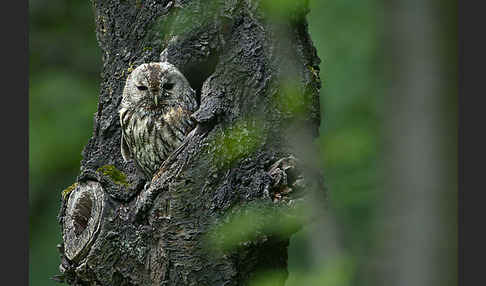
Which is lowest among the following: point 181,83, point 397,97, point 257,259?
point 257,259

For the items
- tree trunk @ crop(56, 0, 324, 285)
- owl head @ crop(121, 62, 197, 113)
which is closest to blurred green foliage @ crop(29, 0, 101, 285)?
owl head @ crop(121, 62, 197, 113)

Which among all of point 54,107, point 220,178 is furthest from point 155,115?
point 54,107

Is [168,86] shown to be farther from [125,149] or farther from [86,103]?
[86,103]

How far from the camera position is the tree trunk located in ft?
13.2

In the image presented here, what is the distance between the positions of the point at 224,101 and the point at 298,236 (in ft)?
15.2

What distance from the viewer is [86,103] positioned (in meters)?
7.19

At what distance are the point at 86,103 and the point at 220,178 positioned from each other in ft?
11.2

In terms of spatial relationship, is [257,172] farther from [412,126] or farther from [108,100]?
[108,100]

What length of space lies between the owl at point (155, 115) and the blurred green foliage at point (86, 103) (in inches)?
74.0

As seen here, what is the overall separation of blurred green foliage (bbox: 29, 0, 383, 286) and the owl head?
6.15ft

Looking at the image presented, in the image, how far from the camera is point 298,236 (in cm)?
854

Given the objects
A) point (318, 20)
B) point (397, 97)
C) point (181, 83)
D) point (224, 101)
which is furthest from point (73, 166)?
point (397, 97)

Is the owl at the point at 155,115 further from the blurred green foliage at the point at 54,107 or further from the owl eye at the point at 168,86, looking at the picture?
the blurred green foliage at the point at 54,107

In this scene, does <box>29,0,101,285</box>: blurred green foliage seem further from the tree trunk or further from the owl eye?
the tree trunk
